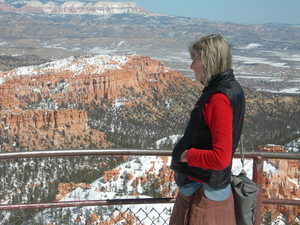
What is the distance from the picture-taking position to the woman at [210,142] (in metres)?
2.29

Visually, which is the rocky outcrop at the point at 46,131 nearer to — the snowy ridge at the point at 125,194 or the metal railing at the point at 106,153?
the snowy ridge at the point at 125,194

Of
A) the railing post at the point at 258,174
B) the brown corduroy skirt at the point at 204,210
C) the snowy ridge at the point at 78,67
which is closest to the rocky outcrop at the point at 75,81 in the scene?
the snowy ridge at the point at 78,67

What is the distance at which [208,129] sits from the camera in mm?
2393

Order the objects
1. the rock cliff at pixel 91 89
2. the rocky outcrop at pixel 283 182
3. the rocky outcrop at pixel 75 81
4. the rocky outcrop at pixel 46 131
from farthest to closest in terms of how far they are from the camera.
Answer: the rocky outcrop at pixel 75 81
the rock cliff at pixel 91 89
the rocky outcrop at pixel 46 131
the rocky outcrop at pixel 283 182

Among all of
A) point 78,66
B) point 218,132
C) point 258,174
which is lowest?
point 78,66

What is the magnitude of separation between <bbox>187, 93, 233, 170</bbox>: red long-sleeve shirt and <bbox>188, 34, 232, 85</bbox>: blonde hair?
0.23 m

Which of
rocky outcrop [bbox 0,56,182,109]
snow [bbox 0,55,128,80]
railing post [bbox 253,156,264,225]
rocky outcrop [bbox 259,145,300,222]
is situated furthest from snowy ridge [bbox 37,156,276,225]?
snow [bbox 0,55,128,80]

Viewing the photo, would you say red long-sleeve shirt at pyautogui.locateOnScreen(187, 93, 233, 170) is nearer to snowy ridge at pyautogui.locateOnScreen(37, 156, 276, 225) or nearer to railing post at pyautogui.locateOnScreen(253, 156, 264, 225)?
railing post at pyautogui.locateOnScreen(253, 156, 264, 225)

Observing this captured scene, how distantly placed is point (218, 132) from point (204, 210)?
0.69 m

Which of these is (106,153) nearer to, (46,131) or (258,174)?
(258,174)

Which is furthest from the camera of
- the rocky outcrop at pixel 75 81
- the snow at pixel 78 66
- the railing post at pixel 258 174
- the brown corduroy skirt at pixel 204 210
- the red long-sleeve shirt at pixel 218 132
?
the snow at pixel 78 66

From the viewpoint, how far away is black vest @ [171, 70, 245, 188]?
235 centimetres

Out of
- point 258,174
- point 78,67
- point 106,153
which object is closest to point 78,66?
point 78,67

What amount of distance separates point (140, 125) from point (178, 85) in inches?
1095
